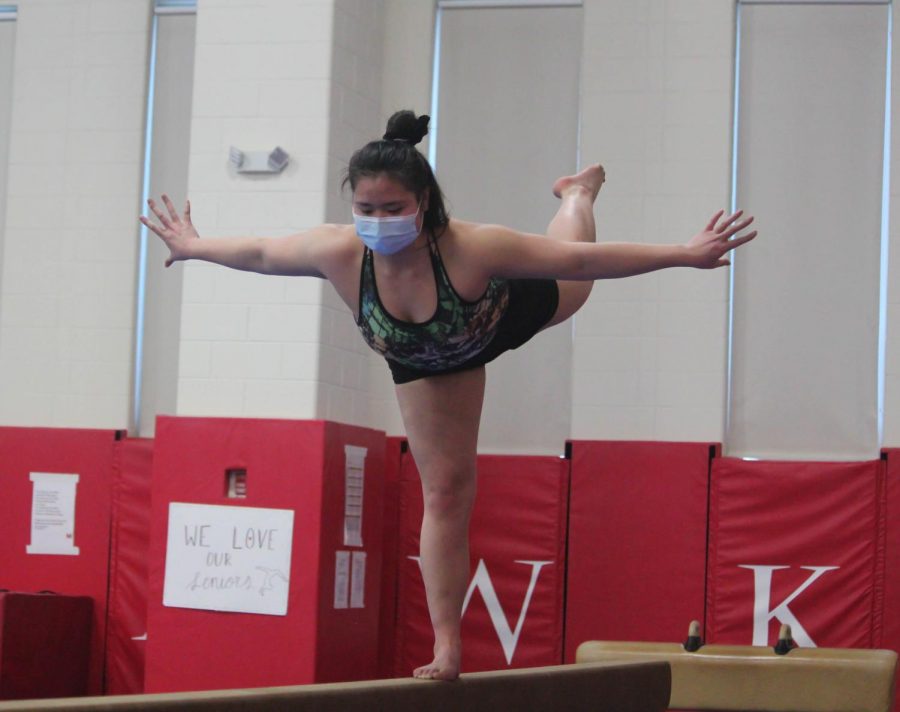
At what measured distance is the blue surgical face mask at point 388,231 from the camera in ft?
10.6

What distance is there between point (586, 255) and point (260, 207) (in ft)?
14.7

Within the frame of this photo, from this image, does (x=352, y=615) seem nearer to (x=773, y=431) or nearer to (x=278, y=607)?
(x=278, y=607)

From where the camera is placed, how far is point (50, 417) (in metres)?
9.17

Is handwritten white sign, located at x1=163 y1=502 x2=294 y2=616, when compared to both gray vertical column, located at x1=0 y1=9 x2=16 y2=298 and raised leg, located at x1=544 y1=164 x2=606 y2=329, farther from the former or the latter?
raised leg, located at x1=544 y1=164 x2=606 y2=329

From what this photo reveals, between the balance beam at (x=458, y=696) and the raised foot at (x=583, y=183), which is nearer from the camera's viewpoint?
the balance beam at (x=458, y=696)

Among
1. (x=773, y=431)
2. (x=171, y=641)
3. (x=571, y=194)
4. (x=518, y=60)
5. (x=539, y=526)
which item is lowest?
Answer: (x=171, y=641)

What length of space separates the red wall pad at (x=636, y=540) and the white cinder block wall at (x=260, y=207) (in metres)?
1.98

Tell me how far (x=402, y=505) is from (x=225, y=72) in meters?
2.96

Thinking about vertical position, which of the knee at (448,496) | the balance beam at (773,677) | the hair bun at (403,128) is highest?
the hair bun at (403,128)

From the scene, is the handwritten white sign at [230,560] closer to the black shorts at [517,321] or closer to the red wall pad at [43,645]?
the red wall pad at [43,645]

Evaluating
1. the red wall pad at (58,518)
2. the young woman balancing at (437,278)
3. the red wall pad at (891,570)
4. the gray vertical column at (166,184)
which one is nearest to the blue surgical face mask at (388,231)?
the young woman balancing at (437,278)

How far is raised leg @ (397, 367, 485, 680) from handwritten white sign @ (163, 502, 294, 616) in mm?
3749

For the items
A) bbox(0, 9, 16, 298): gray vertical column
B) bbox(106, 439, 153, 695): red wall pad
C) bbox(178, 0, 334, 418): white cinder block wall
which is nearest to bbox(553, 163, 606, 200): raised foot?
bbox(178, 0, 334, 418): white cinder block wall

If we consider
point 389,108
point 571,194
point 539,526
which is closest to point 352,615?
point 539,526
